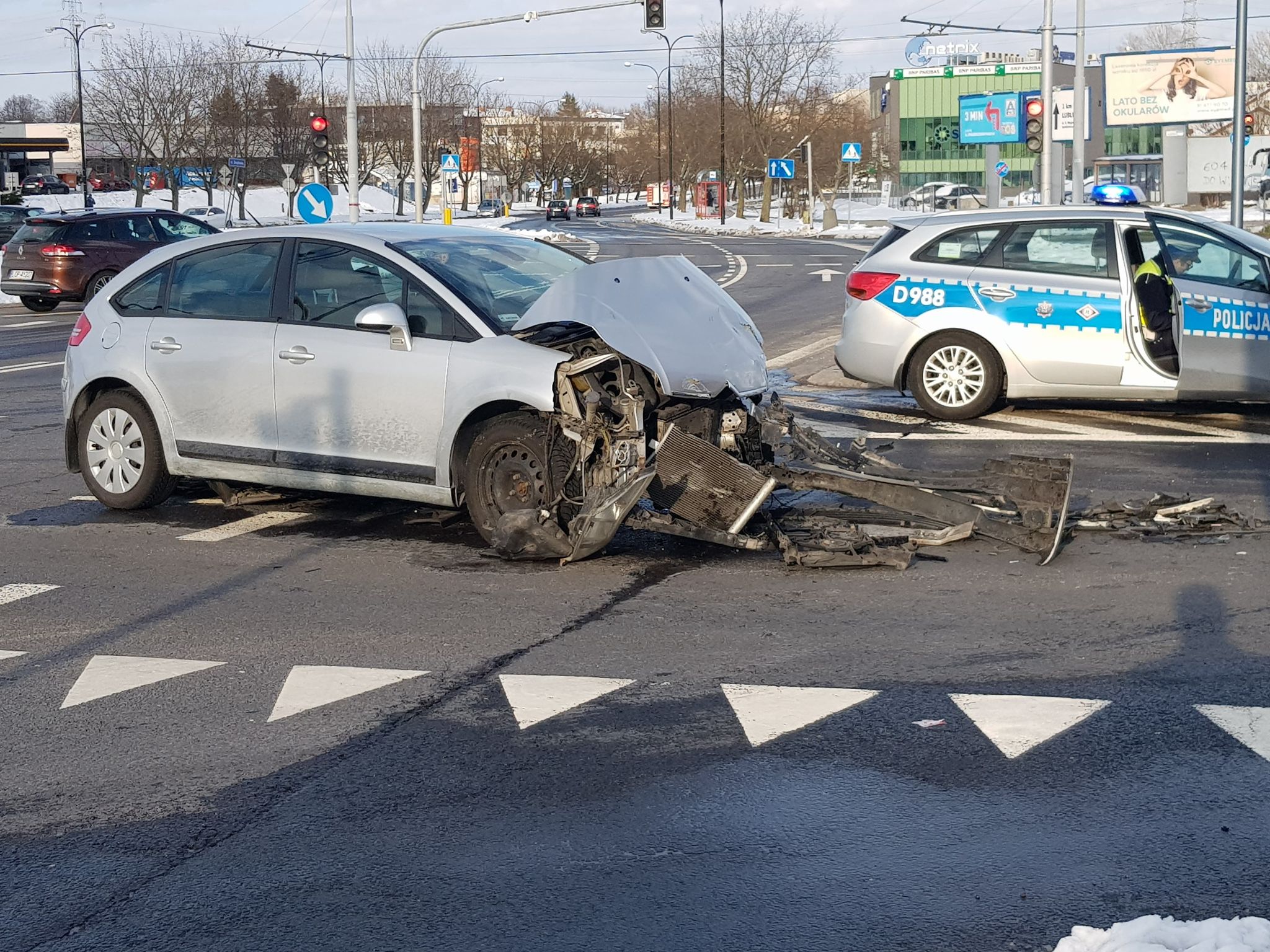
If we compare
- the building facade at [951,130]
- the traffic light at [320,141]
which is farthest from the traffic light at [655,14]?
the building facade at [951,130]

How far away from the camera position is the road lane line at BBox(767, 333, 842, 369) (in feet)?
53.8

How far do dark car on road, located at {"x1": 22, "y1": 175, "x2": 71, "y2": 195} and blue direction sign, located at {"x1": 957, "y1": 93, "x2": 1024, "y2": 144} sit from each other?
50.8 meters

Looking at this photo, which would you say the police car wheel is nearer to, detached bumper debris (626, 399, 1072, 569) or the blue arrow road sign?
detached bumper debris (626, 399, 1072, 569)

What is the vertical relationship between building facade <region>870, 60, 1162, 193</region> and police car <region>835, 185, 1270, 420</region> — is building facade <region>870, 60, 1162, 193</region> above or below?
above

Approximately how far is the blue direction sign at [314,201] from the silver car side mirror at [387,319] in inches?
587

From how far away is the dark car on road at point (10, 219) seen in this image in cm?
4131

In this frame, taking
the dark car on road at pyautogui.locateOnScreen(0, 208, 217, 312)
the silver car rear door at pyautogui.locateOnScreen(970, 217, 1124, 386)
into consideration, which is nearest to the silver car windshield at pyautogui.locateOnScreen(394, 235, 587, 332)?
the silver car rear door at pyautogui.locateOnScreen(970, 217, 1124, 386)

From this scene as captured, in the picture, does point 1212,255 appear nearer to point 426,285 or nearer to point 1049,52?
point 426,285

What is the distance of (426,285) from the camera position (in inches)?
311

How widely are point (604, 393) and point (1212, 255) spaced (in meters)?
6.00

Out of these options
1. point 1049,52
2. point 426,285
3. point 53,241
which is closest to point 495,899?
point 426,285

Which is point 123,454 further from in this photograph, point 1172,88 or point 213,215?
point 1172,88

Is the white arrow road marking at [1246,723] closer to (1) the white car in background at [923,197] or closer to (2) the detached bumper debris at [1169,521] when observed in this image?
(2) the detached bumper debris at [1169,521]

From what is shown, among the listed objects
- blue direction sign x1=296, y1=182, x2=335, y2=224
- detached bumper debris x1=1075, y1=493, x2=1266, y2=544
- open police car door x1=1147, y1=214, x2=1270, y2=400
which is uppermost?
blue direction sign x1=296, y1=182, x2=335, y2=224
